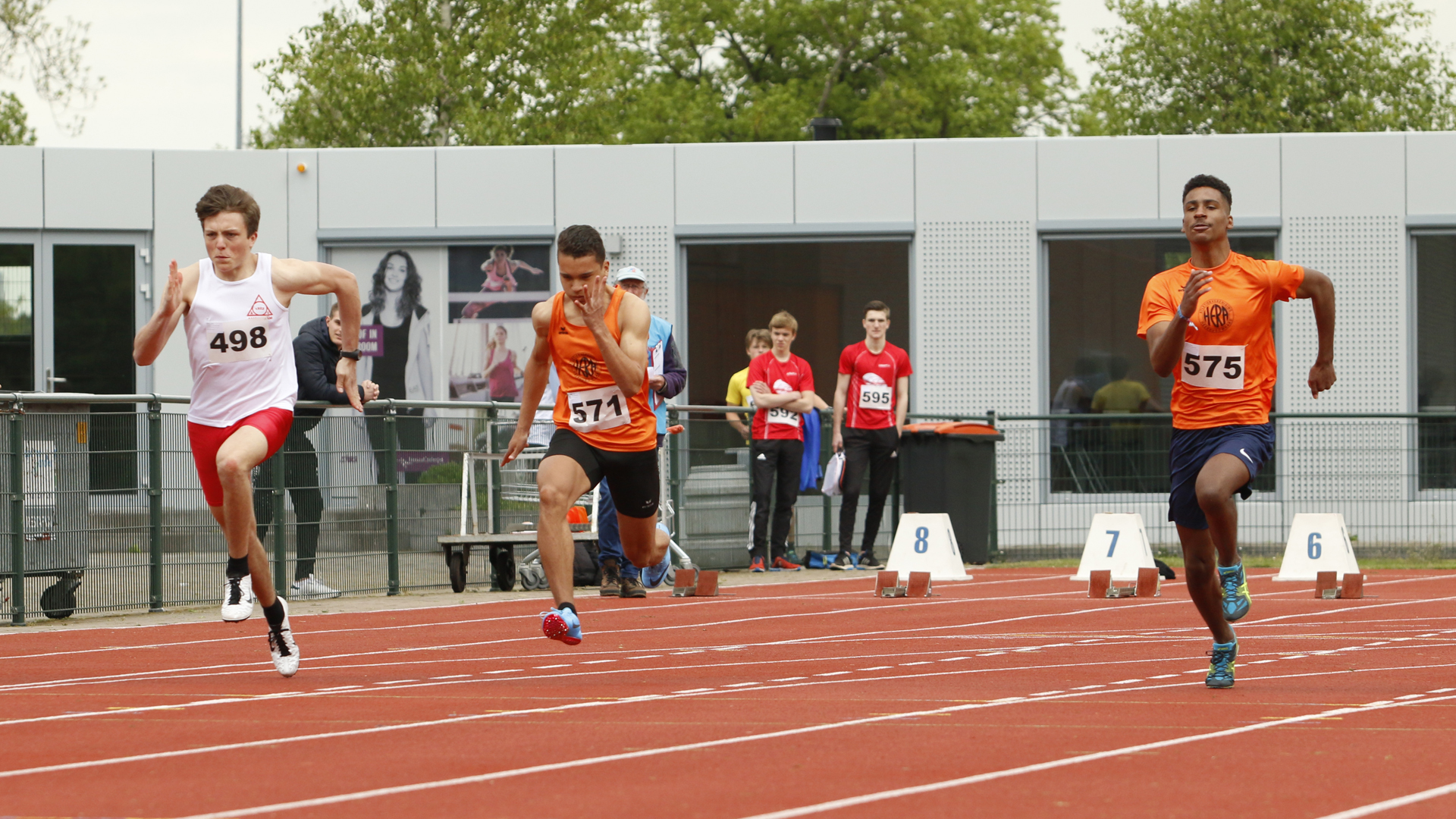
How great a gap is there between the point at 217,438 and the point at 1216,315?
418 centimetres

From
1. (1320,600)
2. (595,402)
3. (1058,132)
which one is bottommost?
(1320,600)

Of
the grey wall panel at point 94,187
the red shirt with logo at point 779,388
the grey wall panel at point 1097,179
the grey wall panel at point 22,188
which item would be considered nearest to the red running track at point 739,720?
the red shirt with logo at point 779,388

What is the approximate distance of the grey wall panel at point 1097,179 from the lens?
66.0ft

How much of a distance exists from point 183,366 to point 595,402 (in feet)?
44.7

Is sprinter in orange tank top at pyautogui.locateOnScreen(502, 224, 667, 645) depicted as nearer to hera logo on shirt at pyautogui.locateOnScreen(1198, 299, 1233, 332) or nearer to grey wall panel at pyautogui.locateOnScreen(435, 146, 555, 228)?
hera logo on shirt at pyautogui.locateOnScreen(1198, 299, 1233, 332)

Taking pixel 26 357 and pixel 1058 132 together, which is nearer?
pixel 26 357

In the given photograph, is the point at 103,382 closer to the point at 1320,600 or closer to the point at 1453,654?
the point at 1320,600

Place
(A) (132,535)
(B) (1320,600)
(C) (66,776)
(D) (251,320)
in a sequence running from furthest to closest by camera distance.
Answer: (B) (1320,600)
(A) (132,535)
(D) (251,320)
(C) (66,776)

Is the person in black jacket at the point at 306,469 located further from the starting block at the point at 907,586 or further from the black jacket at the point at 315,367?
the starting block at the point at 907,586

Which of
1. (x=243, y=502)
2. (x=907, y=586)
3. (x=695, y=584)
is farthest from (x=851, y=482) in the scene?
(x=243, y=502)

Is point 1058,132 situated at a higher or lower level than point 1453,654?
higher

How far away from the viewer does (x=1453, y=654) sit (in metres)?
8.73

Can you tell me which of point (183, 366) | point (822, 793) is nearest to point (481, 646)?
point (822, 793)

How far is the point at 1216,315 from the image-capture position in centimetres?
744
